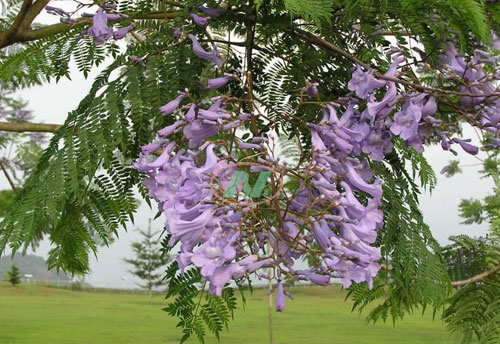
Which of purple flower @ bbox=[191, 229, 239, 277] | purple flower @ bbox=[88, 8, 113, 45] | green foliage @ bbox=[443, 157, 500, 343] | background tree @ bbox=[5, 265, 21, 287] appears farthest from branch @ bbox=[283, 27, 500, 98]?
background tree @ bbox=[5, 265, 21, 287]

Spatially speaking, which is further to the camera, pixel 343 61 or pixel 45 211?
pixel 343 61

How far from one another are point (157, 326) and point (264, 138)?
16.4 metres

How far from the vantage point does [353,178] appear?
141 centimetres

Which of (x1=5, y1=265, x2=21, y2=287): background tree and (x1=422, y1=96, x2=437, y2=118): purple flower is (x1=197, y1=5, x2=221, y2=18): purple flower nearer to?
(x1=422, y1=96, x2=437, y2=118): purple flower

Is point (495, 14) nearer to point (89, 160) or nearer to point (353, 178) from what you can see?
point (353, 178)

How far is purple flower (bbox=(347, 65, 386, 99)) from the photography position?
5.11 ft

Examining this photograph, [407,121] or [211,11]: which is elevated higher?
[211,11]

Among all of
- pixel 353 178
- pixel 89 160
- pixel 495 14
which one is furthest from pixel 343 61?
pixel 89 160

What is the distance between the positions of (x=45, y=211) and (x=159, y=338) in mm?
13559

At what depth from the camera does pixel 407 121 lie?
1.55 meters

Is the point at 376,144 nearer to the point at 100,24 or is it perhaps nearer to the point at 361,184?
the point at 361,184

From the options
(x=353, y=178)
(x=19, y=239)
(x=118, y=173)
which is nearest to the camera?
(x=353, y=178)

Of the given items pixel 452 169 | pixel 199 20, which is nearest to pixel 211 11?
pixel 199 20

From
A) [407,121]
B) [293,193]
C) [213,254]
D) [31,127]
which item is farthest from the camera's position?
[31,127]
